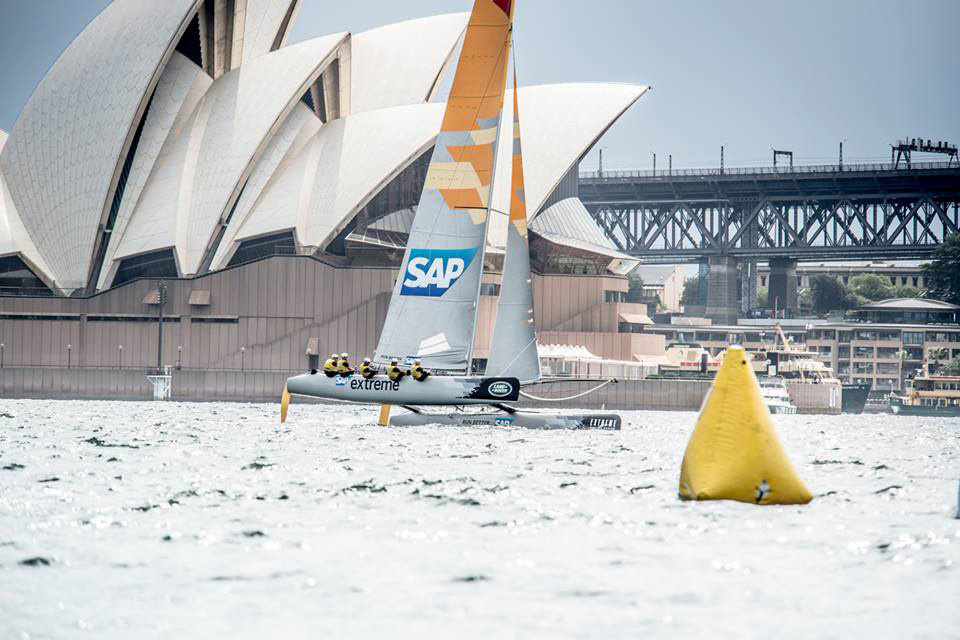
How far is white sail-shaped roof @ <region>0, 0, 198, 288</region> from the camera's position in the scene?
59.8m

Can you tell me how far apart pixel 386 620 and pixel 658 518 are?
6480 mm

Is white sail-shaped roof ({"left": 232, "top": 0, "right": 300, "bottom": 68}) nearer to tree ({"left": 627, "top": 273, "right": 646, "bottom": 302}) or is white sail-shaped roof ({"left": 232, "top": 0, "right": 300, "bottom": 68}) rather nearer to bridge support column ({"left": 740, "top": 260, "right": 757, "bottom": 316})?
bridge support column ({"left": 740, "top": 260, "right": 757, "bottom": 316})

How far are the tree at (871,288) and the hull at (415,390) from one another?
390ft

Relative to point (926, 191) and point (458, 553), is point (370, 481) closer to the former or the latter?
point (458, 553)

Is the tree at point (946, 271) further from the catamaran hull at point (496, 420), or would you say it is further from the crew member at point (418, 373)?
the crew member at point (418, 373)

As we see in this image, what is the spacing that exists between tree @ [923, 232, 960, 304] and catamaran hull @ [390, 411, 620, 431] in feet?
269

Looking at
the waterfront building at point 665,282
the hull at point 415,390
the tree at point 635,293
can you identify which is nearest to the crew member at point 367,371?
the hull at point 415,390

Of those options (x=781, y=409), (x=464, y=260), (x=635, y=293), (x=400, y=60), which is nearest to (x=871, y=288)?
(x=635, y=293)

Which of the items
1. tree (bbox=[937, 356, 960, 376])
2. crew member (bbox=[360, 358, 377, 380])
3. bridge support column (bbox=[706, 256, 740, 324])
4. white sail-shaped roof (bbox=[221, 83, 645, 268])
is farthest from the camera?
bridge support column (bbox=[706, 256, 740, 324])

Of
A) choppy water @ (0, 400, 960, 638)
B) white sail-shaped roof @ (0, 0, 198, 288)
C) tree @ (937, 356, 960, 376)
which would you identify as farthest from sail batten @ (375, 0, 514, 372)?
tree @ (937, 356, 960, 376)

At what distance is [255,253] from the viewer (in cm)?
6266

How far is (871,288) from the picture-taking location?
145250 millimetres

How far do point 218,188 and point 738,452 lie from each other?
45496 mm

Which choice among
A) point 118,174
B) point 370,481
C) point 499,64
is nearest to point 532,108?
point 118,174
